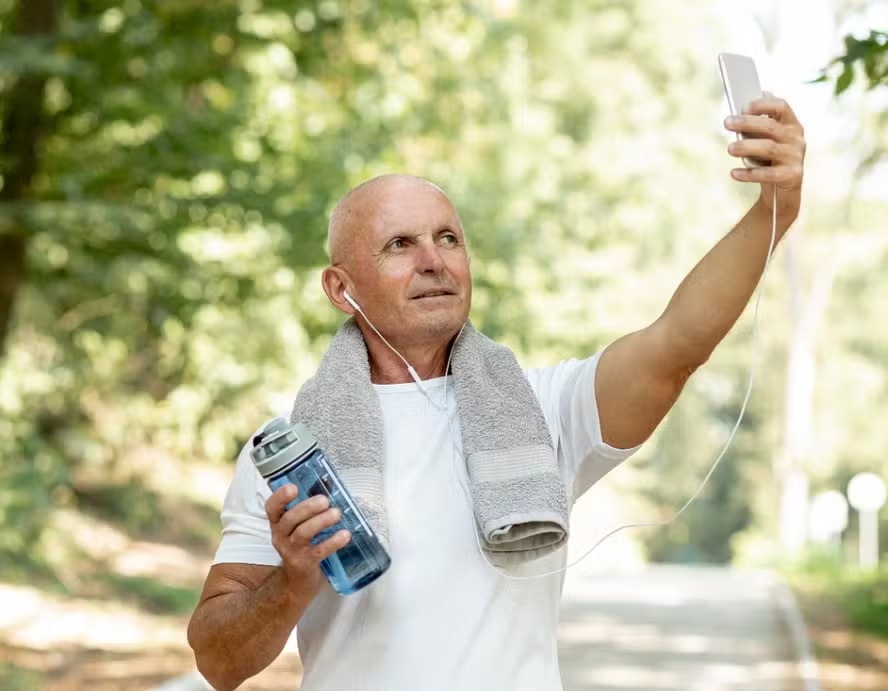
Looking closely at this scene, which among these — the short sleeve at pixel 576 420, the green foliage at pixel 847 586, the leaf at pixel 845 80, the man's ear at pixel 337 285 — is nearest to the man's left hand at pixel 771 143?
the short sleeve at pixel 576 420

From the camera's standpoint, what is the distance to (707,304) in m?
2.70

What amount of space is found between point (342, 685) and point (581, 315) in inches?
636

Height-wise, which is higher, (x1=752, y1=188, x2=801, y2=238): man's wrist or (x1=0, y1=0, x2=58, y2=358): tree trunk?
(x1=752, y1=188, x2=801, y2=238): man's wrist

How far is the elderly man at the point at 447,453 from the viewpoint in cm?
269

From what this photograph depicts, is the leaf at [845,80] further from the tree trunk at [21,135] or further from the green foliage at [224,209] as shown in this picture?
the tree trunk at [21,135]

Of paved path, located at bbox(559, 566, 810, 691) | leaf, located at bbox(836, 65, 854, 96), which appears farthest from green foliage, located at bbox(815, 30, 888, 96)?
paved path, located at bbox(559, 566, 810, 691)

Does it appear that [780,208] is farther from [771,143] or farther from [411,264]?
[411,264]

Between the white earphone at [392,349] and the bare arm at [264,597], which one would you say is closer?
the bare arm at [264,597]

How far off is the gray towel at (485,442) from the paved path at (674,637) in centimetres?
1006

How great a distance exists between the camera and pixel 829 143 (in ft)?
108

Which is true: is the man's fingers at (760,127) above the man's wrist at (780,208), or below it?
above

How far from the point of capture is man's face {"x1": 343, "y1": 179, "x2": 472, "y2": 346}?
2916 millimetres

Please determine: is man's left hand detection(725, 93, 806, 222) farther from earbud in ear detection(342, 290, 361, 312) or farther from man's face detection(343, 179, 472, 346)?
earbud in ear detection(342, 290, 361, 312)

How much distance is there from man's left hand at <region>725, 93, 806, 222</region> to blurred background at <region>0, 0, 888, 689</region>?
0.16m
